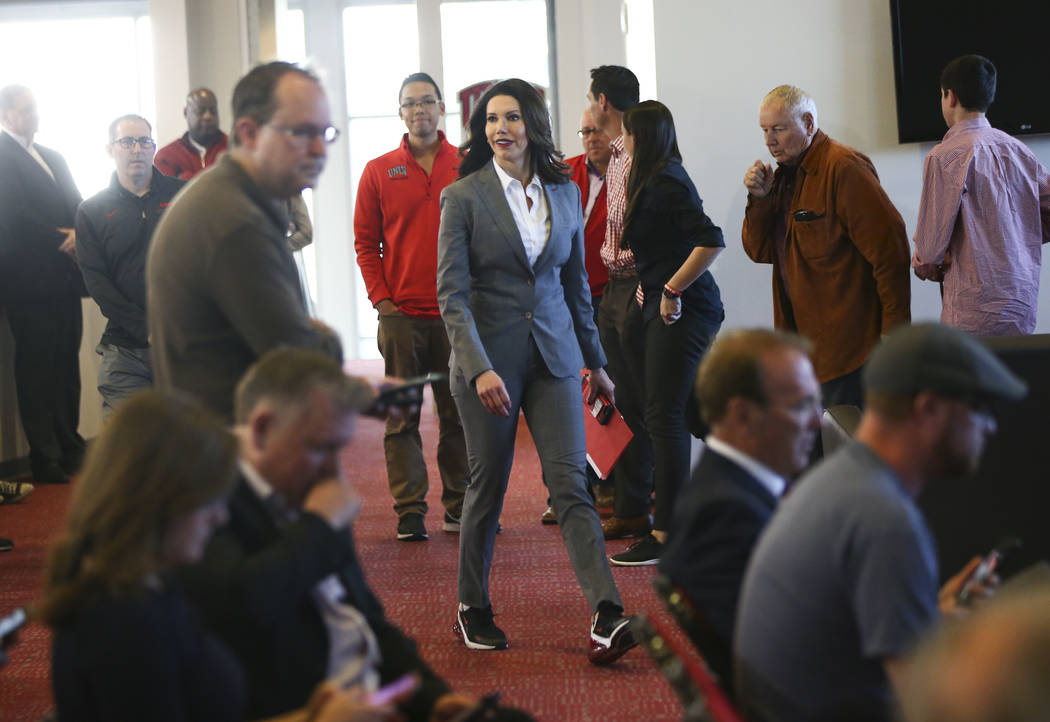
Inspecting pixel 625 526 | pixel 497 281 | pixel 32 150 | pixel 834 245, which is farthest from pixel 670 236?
pixel 32 150

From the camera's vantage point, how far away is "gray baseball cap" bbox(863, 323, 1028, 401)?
62.9 inches

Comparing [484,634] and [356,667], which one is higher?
[356,667]

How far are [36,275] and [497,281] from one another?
3961 mm

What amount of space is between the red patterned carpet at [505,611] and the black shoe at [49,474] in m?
0.53

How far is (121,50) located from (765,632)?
9853mm

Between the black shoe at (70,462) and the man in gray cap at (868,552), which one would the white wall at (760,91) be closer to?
the man in gray cap at (868,552)

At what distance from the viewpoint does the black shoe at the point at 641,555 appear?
4324 mm

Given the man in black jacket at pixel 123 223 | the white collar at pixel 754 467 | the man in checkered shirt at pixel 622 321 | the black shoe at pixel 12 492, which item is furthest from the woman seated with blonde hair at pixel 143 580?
the black shoe at pixel 12 492

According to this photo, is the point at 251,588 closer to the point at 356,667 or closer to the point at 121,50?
the point at 356,667

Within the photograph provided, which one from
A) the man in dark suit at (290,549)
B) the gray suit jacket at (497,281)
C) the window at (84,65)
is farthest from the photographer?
the window at (84,65)

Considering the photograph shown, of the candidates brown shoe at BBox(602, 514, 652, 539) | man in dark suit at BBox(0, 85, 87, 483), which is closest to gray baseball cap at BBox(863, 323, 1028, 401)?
brown shoe at BBox(602, 514, 652, 539)

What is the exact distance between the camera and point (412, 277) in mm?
5062

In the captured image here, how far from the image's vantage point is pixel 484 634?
11.2 feet

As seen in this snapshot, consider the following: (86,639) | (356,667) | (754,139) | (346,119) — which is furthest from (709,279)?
(346,119)
